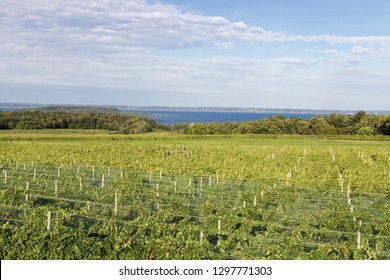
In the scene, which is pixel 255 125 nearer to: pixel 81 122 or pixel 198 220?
pixel 81 122

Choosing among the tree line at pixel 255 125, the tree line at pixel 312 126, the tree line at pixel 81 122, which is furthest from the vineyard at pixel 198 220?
the tree line at pixel 81 122

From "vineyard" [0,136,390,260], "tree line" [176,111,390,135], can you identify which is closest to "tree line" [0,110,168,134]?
"tree line" [176,111,390,135]

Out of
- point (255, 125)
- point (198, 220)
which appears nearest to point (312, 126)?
point (255, 125)

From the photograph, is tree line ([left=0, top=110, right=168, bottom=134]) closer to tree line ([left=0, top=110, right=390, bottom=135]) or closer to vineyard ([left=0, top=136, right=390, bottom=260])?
tree line ([left=0, top=110, right=390, bottom=135])

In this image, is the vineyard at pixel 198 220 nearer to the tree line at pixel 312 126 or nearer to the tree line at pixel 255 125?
the tree line at pixel 312 126

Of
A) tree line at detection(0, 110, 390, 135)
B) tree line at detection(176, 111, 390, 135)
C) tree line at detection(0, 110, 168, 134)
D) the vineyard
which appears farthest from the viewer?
tree line at detection(0, 110, 168, 134)

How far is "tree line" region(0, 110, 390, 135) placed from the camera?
84.6m

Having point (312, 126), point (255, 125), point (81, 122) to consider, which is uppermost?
point (312, 126)

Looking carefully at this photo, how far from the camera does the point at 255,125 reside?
89938 millimetres

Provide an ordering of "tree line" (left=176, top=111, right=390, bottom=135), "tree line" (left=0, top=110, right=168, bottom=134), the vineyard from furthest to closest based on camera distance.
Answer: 1. "tree line" (left=0, top=110, right=168, bottom=134)
2. "tree line" (left=176, top=111, right=390, bottom=135)
3. the vineyard

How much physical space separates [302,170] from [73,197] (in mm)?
14520

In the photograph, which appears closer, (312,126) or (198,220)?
(198,220)

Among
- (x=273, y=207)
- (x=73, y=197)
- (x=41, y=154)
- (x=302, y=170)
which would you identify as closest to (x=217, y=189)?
(x=273, y=207)
